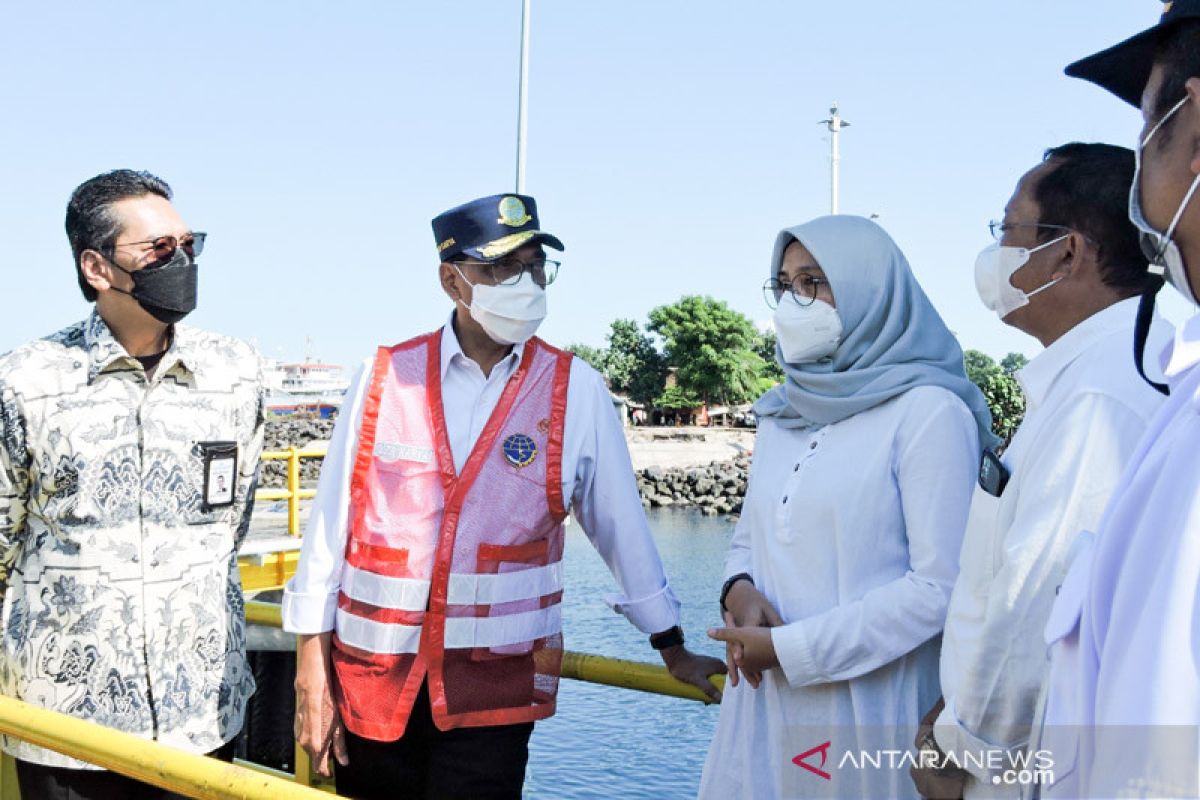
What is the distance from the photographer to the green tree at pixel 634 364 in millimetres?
68688

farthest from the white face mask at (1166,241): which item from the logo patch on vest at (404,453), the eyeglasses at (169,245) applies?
the eyeglasses at (169,245)

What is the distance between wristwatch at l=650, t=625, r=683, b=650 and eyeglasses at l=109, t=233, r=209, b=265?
1562 mm

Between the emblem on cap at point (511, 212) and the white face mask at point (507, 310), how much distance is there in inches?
6.2

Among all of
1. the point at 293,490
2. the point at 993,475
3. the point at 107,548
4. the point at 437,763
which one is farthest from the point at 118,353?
the point at 293,490

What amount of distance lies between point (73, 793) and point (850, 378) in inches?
79.6

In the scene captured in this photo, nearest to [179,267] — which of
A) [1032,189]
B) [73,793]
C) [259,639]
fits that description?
[73,793]

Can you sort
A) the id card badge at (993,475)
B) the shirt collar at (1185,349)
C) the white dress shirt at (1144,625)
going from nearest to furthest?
the white dress shirt at (1144,625), the shirt collar at (1185,349), the id card badge at (993,475)

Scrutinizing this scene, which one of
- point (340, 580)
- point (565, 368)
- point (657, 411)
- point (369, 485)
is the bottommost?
point (657, 411)

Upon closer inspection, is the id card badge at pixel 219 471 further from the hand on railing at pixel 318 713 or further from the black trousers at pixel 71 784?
the black trousers at pixel 71 784

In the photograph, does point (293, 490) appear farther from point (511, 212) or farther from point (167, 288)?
point (511, 212)

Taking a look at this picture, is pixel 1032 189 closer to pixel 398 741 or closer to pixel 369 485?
pixel 369 485

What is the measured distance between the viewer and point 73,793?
242 centimetres

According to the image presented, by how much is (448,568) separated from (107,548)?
79 centimetres

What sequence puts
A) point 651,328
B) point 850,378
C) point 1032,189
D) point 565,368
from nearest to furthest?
point 1032,189 → point 850,378 → point 565,368 → point 651,328
